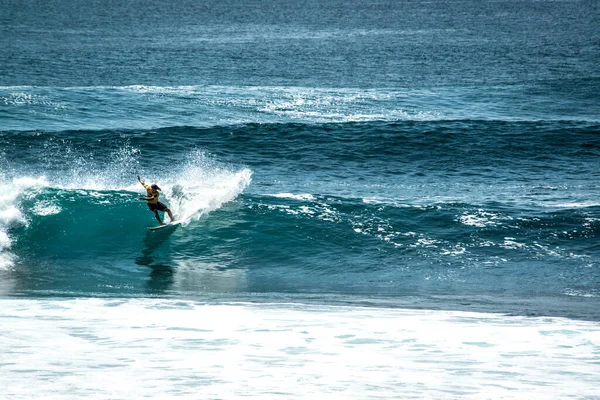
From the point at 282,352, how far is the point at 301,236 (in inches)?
323

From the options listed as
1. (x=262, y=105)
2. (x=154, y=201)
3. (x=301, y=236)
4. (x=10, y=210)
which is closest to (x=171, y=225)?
(x=154, y=201)

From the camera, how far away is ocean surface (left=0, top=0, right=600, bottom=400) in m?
12.6

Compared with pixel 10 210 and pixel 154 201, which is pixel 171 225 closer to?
pixel 154 201

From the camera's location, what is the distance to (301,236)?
70.1 feet

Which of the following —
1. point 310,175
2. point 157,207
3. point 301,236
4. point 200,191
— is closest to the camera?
point 157,207

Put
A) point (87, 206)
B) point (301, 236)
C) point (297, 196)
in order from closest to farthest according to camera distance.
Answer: point (301, 236) < point (87, 206) < point (297, 196)

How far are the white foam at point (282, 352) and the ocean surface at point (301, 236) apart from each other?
0.17ft

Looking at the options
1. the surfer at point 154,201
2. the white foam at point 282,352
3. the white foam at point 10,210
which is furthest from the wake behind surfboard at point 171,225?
the white foam at point 282,352

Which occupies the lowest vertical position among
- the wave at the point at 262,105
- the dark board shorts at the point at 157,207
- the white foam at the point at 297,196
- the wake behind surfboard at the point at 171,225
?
the wake behind surfboard at the point at 171,225

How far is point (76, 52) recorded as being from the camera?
211ft

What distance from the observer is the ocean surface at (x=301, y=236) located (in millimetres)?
12641

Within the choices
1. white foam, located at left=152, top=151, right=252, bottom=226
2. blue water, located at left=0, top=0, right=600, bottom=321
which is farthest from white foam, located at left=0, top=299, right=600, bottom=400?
white foam, located at left=152, top=151, right=252, bottom=226

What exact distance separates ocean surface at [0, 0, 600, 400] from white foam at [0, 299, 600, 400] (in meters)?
0.05

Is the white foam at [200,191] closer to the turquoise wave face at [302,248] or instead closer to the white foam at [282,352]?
the turquoise wave face at [302,248]
